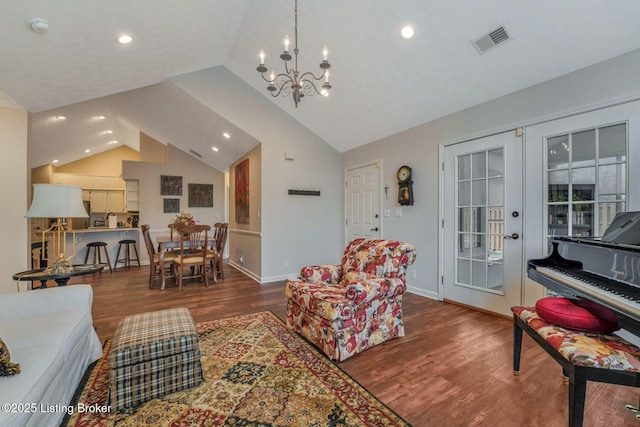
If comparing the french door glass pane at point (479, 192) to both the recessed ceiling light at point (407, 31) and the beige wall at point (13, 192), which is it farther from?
the beige wall at point (13, 192)

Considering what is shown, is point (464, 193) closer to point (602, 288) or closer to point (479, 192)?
point (479, 192)

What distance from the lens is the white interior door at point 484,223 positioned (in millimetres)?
2972

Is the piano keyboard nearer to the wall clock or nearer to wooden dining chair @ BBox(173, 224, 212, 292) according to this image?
the wall clock

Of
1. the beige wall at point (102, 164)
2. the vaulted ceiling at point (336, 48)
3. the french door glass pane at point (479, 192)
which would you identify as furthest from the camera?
the beige wall at point (102, 164)

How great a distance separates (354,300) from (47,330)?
1902mm

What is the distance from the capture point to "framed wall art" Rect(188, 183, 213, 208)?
23.5 feet

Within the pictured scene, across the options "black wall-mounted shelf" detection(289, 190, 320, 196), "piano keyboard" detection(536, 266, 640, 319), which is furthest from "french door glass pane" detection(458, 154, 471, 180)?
"black wall-mounted shelf" detection(289, 190, 320, 196)

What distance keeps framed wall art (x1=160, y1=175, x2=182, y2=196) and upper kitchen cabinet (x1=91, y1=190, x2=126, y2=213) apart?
77.8 inches

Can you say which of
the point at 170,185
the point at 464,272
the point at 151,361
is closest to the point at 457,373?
the point at 464,272

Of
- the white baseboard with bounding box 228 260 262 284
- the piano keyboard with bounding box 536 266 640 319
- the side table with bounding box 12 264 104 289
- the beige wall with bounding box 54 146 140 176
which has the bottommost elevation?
the white baseboard with bounding box 228 260 262 284

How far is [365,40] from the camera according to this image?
308 centimetres

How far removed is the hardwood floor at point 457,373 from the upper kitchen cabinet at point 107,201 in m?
5.50

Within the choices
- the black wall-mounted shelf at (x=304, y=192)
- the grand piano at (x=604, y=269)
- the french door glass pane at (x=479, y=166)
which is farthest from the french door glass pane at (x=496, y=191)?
the black wall-mounted shelf at (x=304, y=192)

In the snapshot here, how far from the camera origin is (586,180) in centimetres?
249
